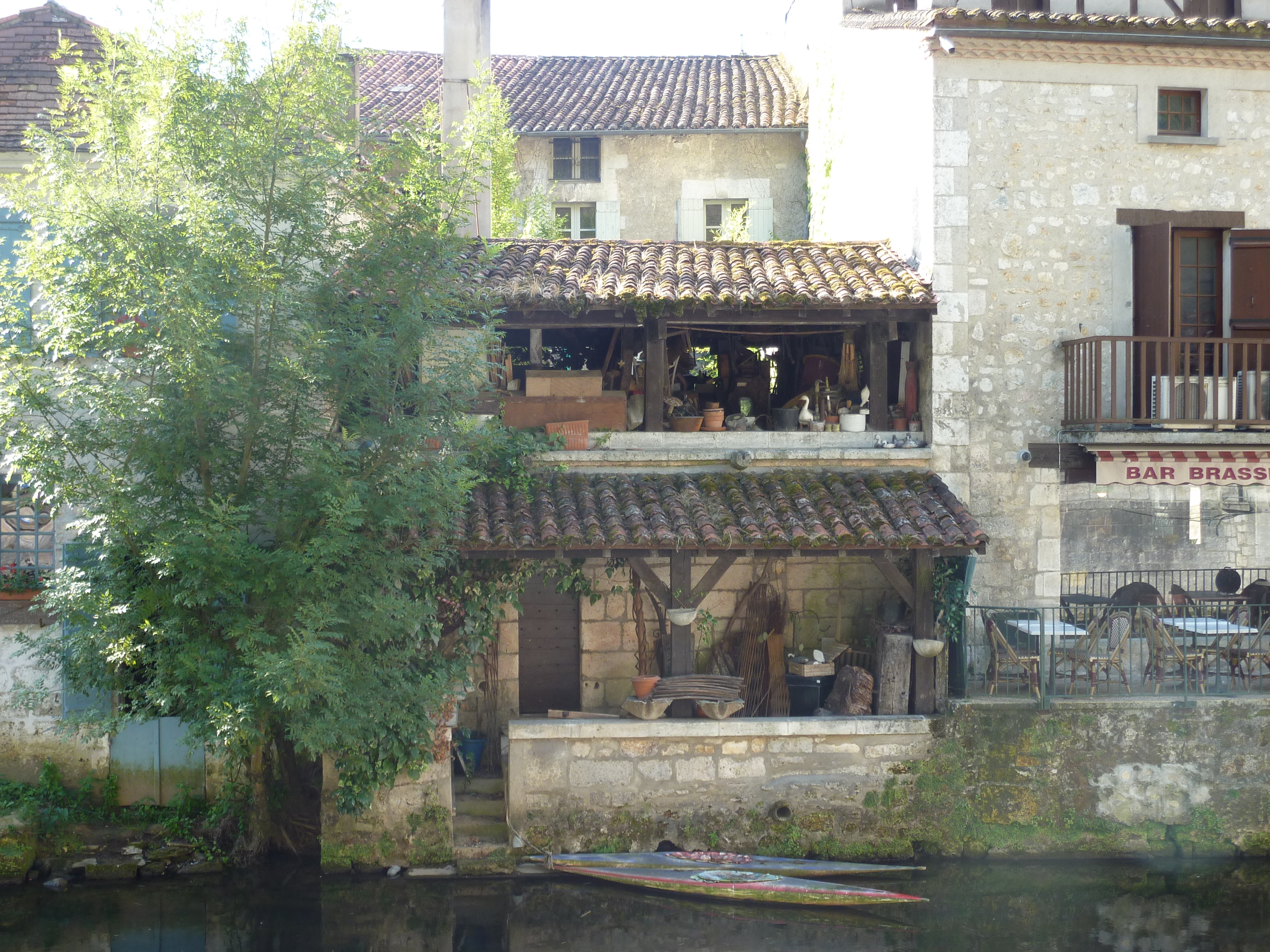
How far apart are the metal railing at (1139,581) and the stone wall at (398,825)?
8752mm

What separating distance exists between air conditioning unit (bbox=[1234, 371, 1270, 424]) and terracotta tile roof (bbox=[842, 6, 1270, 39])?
3610mm

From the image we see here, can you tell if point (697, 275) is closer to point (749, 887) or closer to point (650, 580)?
point (650, 580)

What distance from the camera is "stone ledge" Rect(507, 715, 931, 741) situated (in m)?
10.5

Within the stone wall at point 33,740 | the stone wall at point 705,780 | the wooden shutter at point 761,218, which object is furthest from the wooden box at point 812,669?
the wooden shutter at point 761,218

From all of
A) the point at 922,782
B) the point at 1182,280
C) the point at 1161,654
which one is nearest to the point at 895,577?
the point at 922,782

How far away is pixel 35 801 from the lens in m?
10.7

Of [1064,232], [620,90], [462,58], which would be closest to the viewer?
[1064,232]

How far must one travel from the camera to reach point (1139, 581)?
1486 cm

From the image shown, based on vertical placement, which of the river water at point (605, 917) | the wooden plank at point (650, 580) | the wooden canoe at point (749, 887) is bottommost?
the river water at point (605, 917)

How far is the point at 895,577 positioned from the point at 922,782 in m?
2.00

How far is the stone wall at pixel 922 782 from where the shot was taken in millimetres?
10602

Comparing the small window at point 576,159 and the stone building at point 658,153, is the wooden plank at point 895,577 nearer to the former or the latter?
the stone building at point 658,153

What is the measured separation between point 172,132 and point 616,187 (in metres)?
11.1

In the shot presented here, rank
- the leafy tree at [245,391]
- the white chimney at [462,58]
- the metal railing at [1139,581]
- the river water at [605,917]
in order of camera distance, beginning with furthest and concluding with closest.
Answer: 1. the metal railing at [1139,581]
2. the white chimney at [462,58]
3. the river water at [605,917]
4. the leafy tree at [245,391]
